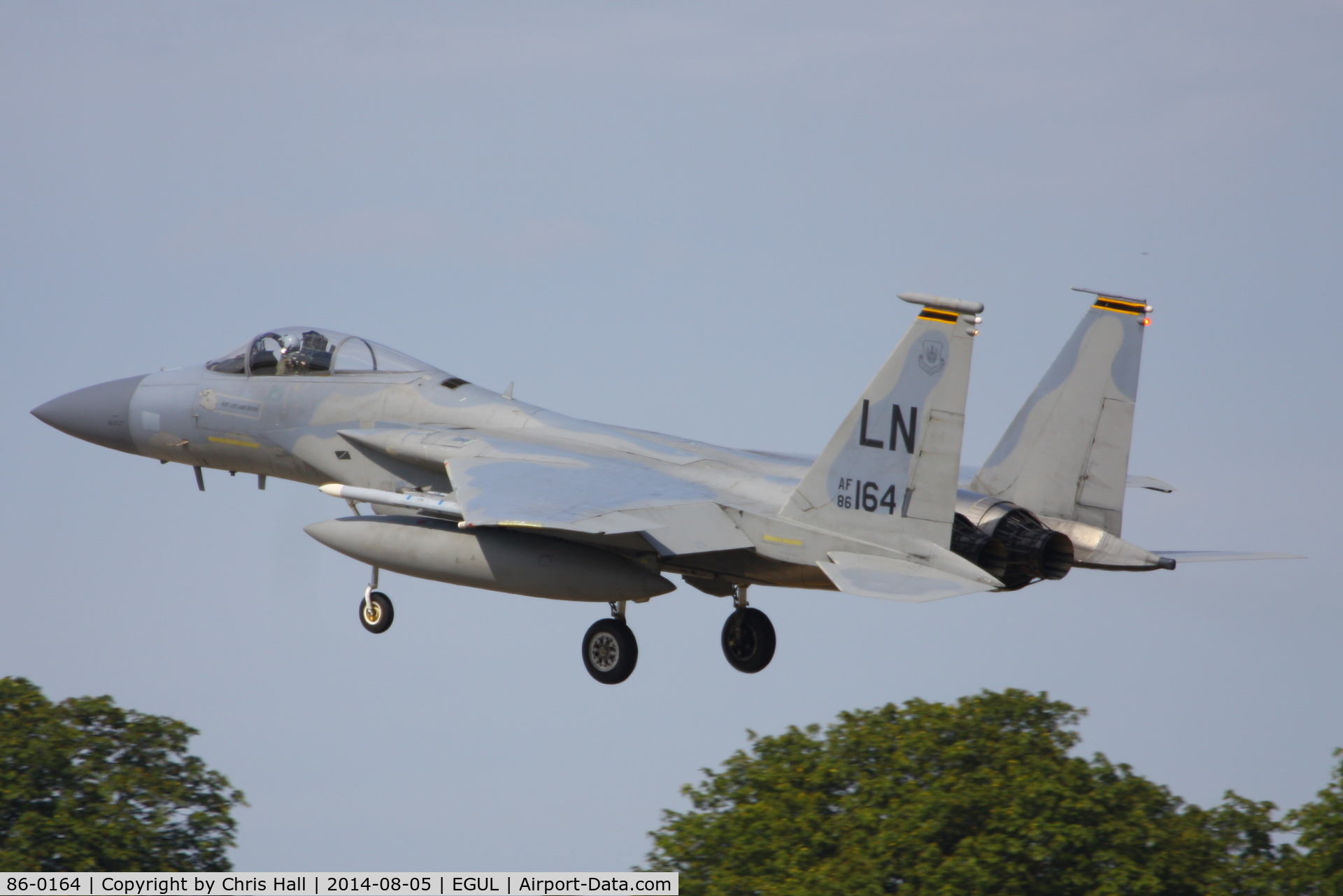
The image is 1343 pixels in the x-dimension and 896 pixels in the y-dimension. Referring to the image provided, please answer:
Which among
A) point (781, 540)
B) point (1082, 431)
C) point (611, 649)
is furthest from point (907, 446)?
point (611, 649)

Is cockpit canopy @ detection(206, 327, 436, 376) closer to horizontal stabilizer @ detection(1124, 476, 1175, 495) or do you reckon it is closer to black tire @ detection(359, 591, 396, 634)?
black tire @ detection(359, 591, 396, 634)

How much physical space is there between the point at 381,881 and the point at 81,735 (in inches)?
414

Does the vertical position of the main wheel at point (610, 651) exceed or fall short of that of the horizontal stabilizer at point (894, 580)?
it falls short

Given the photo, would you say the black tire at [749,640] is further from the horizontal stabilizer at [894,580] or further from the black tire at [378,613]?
the black tire at [378,613]

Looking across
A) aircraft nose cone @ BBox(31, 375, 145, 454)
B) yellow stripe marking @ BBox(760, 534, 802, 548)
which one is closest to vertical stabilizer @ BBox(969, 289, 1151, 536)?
yellow stripe marking @ BBox(760, 534, 802, 548)

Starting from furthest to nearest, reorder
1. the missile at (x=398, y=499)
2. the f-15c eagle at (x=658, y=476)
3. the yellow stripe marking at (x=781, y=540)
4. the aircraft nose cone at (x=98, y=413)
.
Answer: the aircraft nose cone at (x=98, y=413)
the missile at (x=398, y=499)
the yellow stripe marking at (x=781, y=540)
the f-15c eagle at (x=658, y=476)

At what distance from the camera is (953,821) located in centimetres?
2311

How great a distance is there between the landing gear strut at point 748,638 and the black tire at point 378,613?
13.2 feet

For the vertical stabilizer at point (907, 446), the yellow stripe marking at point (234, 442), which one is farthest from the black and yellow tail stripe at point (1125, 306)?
the yellow stripe marking at point (234, 442)

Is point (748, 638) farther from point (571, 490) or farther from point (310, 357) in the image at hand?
point (310, 357)

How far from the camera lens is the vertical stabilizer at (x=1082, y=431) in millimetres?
17250

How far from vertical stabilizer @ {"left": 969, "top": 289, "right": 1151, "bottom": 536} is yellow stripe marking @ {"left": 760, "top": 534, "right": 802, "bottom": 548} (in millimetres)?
3136

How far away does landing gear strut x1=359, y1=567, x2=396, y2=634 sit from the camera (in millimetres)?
18438

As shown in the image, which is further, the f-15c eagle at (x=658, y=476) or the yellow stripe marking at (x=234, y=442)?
the yellow stripe marking at (x=234, y=442)
